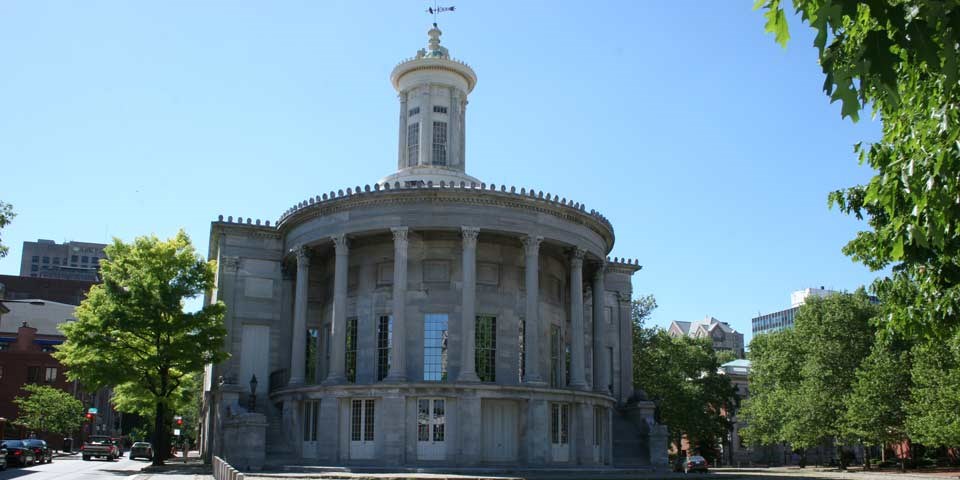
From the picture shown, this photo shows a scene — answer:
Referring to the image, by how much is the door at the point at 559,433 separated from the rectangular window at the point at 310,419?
1134cm

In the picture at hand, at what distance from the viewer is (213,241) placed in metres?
54.6

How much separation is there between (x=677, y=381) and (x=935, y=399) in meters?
23.8

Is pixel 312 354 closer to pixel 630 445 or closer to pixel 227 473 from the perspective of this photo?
pixel 630 445

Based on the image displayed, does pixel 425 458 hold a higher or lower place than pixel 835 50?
lower

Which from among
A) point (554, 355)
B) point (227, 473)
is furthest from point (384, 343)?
point (227, 473)

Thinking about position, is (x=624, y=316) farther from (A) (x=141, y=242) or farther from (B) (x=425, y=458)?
(A) (x=141, y=242)

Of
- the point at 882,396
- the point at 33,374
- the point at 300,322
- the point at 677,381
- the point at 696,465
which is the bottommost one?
the point at 696,465

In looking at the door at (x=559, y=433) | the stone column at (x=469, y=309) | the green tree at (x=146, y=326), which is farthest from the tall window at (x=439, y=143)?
the door at (x=559, y=433)

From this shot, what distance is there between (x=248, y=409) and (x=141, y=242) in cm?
1021

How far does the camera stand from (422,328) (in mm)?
42469

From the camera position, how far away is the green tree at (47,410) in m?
77.9

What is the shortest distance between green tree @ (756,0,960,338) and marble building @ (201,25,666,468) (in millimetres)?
23016

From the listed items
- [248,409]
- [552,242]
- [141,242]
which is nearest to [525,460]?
[552,242]

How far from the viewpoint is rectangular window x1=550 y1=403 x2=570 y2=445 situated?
4212cm
